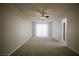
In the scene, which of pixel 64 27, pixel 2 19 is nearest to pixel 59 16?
pixel 64 27

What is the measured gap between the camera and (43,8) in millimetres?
4918

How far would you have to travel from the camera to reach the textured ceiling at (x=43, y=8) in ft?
15.7

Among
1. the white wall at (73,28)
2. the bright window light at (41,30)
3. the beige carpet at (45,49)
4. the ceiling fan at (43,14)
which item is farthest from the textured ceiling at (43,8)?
the beige carpet at (45,49)

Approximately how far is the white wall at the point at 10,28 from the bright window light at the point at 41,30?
33cm

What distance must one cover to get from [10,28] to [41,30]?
931 mm

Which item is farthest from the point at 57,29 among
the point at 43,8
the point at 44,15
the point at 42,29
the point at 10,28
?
the point at 10,28

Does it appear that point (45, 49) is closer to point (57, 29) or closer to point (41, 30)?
point (41, 30)

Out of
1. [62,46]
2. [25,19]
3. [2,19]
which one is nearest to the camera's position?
[2,19]

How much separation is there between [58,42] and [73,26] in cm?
67

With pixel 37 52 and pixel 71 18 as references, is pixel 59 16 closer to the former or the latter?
pixel 71 18

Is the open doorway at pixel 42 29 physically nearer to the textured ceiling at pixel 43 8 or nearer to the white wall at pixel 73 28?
the textured ceiling at pixel 43 8

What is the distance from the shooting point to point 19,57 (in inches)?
185

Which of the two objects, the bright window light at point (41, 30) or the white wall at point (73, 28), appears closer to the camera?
the white wall at point (73, 28)

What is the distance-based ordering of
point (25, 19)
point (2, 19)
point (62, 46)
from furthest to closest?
1. point (25, 19)
2. point (62, 46)
3. point (2, 19)
